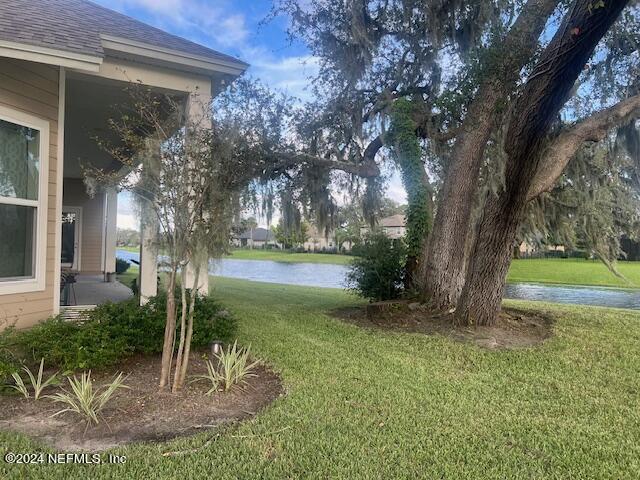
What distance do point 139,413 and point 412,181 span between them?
19.6 ft

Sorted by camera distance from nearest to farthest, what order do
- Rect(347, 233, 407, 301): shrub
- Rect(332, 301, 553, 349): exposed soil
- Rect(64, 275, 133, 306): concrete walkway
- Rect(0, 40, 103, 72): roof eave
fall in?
Rect(0, 40, 103, 72): roof eave
Rect(332, 301, 553, 349): exposed soil
Rect(64, 275, 133, 306): concrete walkway
Rect(347, 233, 407, 301): shrub

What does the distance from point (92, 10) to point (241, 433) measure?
599cm

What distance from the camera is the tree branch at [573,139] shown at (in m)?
6.26

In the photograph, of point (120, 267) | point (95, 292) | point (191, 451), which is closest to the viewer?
point (191, 451)

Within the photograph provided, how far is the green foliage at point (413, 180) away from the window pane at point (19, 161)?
18.3 feet

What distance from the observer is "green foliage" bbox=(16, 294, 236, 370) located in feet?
13.2

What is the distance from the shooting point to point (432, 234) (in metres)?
7.58

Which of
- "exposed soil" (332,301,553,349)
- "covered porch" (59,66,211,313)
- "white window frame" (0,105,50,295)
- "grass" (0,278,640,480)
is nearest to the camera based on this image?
"grass" (0,278,640,480)

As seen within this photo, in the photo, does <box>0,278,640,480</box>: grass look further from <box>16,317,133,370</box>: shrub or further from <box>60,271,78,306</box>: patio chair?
<box>60,271,78,306</box>: patio chair

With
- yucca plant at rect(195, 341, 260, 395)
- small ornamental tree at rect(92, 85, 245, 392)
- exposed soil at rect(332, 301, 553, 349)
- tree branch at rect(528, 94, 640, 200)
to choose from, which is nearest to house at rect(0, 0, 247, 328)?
small ornamental tree at rect(92, 85, 245, 392)

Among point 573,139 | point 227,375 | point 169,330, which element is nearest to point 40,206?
point 169,330

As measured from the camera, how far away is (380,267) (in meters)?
8.28

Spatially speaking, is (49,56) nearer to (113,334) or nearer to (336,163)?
(113,334)

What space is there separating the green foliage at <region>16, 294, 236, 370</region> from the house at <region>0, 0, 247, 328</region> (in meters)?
0.50
